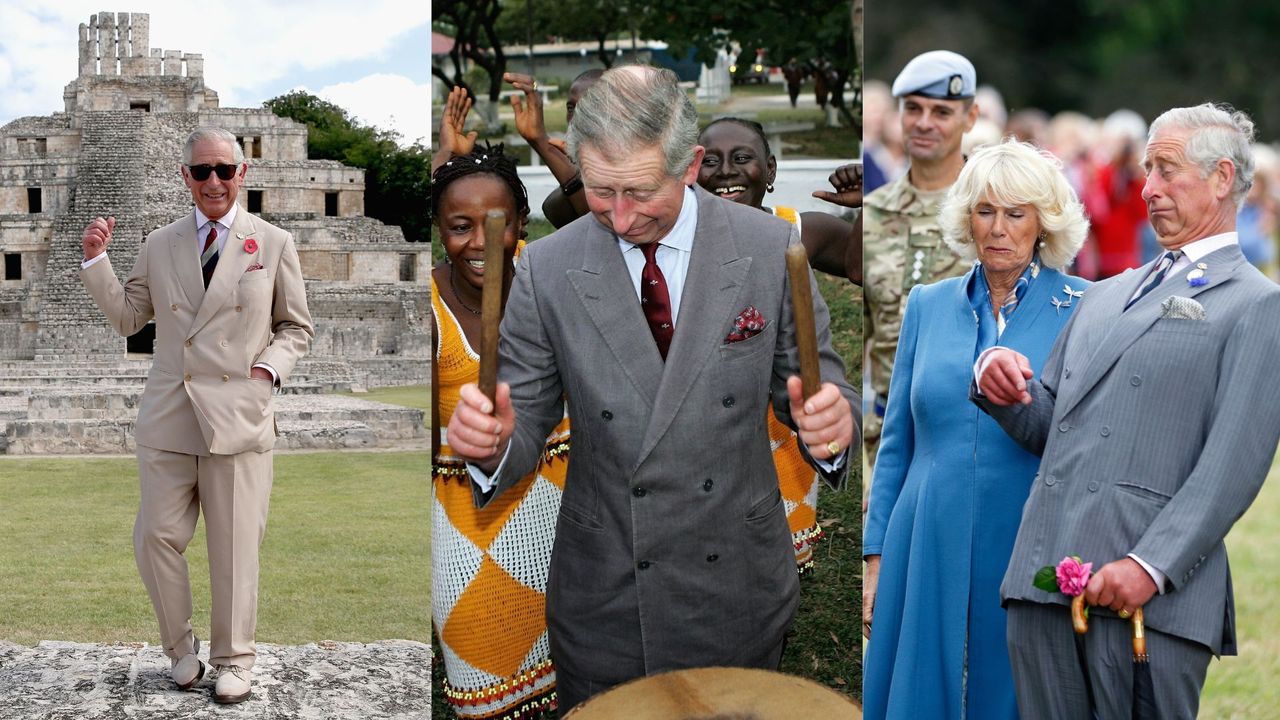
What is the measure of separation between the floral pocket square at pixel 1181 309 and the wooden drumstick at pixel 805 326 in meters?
0.91

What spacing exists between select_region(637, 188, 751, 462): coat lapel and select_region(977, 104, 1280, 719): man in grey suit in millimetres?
667

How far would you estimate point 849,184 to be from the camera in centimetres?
309

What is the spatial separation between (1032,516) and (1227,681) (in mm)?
2003

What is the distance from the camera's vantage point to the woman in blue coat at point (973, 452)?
3188 mm

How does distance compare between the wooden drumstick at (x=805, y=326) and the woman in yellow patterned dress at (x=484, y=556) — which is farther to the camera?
the woman in yellow patterned dress at (x=484, y=556)

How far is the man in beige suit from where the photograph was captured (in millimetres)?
4320

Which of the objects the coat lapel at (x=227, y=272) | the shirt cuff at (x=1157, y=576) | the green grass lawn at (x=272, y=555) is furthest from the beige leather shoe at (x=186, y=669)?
the shirt cuff at (x=1157, y=576)

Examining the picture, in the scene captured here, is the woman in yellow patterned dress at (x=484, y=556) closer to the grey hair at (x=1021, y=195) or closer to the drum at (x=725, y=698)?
the drum at (x=725, y=698)

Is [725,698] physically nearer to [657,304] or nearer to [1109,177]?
[657,304]

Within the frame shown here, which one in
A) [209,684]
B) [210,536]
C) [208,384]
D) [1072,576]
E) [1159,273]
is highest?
[1159,273]

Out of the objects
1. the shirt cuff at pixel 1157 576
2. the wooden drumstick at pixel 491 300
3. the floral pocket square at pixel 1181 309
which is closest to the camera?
the wooden drumstick at pixel 491 300

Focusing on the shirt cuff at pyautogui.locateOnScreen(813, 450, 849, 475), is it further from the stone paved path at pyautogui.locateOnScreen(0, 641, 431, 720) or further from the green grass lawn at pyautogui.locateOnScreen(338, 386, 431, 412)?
the green grass lawn at pyautogui.locateOnScreen(338, 386, 431, 412)

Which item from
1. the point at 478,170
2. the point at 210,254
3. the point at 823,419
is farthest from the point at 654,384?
the point at 210,254

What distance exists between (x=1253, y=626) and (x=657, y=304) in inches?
133
